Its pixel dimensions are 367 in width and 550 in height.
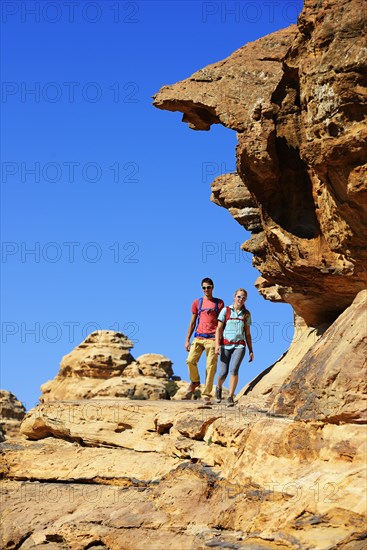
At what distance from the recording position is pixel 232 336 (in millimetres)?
14172

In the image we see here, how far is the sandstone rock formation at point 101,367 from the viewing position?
27.1 m

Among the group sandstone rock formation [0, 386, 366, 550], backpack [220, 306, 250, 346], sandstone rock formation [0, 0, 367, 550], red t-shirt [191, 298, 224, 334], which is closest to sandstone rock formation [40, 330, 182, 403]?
sandstone rock formation [0, 0, 367, 550]

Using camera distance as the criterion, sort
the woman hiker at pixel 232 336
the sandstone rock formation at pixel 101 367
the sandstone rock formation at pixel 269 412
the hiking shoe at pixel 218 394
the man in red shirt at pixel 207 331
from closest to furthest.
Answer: the sandstone rock formation at pixel 269 412, the woman hiker at pixel 232 336, the hiking shoe at pixel 218 394, the man in red shirt at pixel 207 331, the sandstone rock formation at pixel 101 367

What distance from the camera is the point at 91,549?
11.8 metres

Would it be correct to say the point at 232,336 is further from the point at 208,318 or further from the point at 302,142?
the point at 302,142

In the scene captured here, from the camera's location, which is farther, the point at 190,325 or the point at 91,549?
the point at 190,325

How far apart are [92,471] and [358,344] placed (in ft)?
18.4

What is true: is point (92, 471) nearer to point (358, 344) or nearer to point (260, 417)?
point (260, 417)

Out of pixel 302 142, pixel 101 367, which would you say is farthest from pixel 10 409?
pixel 302 142

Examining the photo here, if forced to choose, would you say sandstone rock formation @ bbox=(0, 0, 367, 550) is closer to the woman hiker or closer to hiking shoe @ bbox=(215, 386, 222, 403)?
hiking shoe @ bbox=(215, 386, 222, 403)

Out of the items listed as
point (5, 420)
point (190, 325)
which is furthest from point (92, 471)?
point (5, 420)

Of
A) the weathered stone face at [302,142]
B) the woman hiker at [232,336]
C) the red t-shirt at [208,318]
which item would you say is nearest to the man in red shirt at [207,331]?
the red t-shirt at [208,318]

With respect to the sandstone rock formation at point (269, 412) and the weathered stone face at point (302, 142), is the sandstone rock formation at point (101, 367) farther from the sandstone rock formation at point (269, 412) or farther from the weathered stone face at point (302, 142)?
the weathered stone face at point (302, 142)

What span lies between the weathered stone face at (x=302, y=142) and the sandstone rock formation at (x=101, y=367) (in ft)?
35.7
